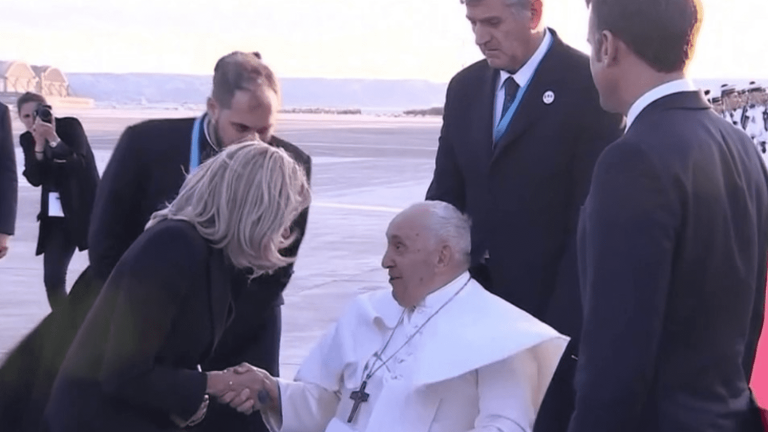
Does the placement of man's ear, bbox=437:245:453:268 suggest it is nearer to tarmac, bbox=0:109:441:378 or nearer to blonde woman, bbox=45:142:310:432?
blonde woman, bbox=45:142:310:432

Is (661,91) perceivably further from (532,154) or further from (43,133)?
(43,133)

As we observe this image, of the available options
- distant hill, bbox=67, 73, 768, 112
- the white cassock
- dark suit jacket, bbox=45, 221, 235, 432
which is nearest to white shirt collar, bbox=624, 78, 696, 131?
the white cassock

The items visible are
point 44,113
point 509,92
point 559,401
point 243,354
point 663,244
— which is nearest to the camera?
point 663,244

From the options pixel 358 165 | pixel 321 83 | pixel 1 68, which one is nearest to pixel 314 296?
pixel 358 165

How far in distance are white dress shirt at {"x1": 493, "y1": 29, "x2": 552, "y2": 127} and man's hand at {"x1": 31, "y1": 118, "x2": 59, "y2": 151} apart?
4.83 meters

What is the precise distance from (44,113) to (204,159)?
4267 millimetres

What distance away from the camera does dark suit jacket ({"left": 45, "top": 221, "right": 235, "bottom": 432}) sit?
2736mm

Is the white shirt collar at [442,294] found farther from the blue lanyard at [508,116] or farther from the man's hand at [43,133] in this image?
the man's hand at [43,133]

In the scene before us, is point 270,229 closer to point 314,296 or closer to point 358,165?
point 314,296

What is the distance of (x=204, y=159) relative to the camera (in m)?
3.83

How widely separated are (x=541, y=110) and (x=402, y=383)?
0.90 m

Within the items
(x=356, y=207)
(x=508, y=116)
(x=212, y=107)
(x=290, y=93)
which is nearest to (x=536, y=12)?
(x=508, y=116)

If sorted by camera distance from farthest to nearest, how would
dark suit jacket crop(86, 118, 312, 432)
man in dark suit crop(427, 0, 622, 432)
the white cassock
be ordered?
1. dark suit jacket crop(86, 118, 312, 432)
2. man in dark suit crop(427, 0, 622, 432)
3. the white cassock

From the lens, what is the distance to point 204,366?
374 cm
